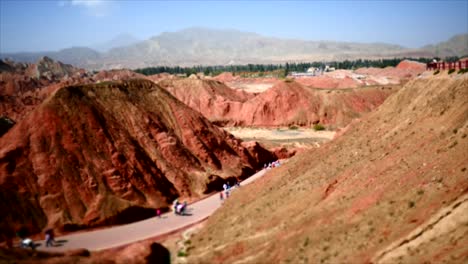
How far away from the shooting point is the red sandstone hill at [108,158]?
2878 centimetres

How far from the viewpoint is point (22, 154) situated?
3083 cm

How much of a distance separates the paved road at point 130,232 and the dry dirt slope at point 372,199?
4147 millimetres

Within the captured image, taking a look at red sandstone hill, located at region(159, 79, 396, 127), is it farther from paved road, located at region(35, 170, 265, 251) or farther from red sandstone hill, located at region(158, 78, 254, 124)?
paved road, located at region(35, 170, 265, 251)

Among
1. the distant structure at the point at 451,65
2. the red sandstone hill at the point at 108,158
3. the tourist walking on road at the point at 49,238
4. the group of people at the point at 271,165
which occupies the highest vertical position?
the distant structure at the point at 451,65

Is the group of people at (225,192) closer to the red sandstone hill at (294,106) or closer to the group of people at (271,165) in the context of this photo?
the group of people at (271,165)

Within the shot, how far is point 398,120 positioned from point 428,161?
684cm

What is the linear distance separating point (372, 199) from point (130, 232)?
16378mm

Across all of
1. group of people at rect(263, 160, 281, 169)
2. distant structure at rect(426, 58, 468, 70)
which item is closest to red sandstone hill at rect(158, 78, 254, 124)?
group of people at rect(263, 160, 281, 169)

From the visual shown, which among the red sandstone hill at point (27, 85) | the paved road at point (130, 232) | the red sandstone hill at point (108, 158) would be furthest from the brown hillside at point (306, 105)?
the paved road at point (130, 232)

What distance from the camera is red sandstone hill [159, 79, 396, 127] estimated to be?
6925 cm

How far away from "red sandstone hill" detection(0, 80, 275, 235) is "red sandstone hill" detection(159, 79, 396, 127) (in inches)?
1080

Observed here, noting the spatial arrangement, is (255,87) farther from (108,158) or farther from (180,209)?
(180,209)

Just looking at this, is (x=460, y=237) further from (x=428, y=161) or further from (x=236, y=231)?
(x=236, y=231)

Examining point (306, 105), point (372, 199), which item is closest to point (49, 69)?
point (306, 105)
